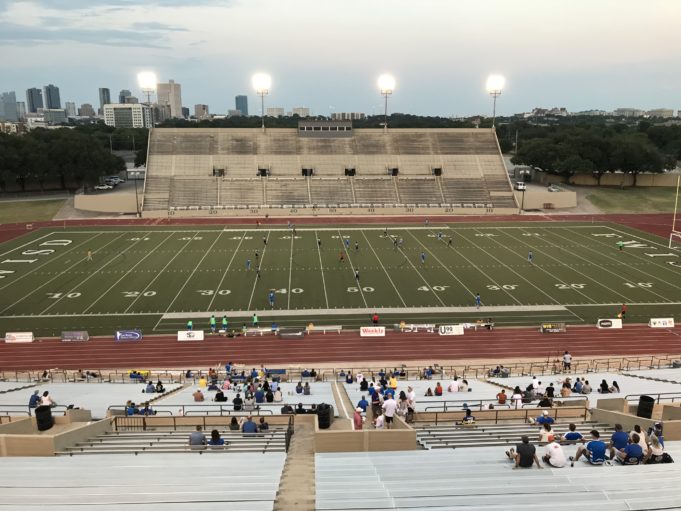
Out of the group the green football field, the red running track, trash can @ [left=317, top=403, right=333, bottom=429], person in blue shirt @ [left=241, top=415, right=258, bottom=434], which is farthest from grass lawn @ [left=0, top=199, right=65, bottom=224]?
trash can @ [left=317, top=403, right=333, bottom=429]

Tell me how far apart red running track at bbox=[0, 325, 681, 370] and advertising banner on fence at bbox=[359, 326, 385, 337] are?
0.27 m

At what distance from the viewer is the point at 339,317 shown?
2847cm

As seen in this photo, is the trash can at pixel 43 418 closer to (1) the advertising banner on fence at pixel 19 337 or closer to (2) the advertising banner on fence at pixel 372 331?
(1) the advertising banner on fence at pixel 19 337

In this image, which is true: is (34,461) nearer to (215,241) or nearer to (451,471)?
(451,471)

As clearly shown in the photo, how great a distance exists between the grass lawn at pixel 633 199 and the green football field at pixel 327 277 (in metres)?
13.1

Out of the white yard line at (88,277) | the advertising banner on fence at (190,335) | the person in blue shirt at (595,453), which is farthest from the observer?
the white yard line at (88,277)

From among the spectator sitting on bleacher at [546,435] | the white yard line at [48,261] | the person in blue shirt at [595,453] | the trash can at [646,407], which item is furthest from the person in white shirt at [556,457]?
the white yard line at [48,261]

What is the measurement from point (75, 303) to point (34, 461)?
74.9 feet

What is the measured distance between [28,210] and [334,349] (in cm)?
4784

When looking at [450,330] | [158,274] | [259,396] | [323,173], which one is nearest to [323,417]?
[259,396]

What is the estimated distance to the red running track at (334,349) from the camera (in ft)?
78.3

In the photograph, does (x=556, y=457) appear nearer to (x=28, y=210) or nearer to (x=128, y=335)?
(x=128, y=335)

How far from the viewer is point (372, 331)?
2598 centimetres

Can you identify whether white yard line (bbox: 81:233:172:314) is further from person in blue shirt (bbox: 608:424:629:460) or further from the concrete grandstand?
person in blue shirt (bbox: 608:424:629:460)
